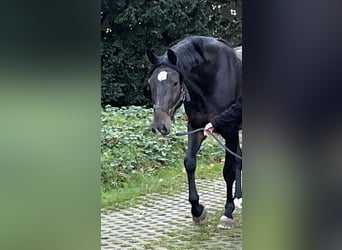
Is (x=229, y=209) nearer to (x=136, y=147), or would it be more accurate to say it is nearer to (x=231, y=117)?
(x=231, y=117)

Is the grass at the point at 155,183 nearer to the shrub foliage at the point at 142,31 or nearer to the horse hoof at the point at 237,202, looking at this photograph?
the horse hoof at the point at 237,202

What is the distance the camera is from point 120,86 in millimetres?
1877

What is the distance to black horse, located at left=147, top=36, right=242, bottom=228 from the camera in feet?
6.33

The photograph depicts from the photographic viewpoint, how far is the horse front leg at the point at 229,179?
1.96 m

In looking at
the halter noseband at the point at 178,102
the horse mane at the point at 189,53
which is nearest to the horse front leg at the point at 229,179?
the halter noseband at the point at 178,102

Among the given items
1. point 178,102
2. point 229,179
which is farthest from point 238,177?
point 178,102

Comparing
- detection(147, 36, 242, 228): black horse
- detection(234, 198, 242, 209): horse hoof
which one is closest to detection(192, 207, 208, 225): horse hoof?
detection(147, 36, 242, 228): black horse

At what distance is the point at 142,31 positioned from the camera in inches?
72.1

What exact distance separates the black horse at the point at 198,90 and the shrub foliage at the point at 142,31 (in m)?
0.04

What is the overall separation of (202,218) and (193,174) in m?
0.20

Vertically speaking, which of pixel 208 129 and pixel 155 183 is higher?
pixel 208 129
